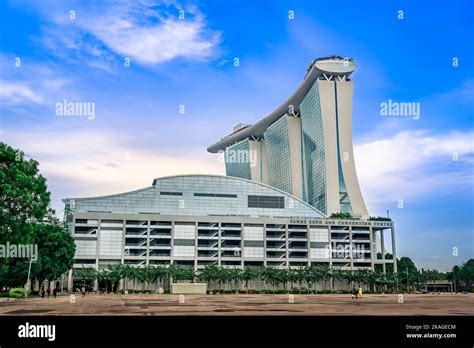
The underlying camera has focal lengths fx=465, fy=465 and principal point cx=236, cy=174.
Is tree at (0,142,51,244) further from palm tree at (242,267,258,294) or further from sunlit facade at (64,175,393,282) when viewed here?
sunlit facade at (64,175,393,282)

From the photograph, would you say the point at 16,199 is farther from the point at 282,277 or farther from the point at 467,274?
the point at 467,274

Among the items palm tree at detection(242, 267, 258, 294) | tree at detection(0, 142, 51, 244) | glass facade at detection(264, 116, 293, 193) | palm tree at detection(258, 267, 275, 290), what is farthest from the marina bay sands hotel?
tree at detection(0, 142, 51, 244)

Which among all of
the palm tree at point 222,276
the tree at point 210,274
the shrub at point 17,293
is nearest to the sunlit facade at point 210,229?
the tree at point 210,274

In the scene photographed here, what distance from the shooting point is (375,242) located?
117m

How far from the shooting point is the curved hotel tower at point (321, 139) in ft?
426

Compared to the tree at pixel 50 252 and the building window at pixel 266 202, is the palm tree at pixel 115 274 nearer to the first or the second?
→ the tree at pixel 50 252

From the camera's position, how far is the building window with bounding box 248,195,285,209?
11581 cm

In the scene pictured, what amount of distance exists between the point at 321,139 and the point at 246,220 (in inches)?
1498

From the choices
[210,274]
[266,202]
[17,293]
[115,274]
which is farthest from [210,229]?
[17,293]

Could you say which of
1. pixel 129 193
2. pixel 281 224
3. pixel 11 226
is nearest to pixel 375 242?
pixel 281 224

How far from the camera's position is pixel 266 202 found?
11638 cm

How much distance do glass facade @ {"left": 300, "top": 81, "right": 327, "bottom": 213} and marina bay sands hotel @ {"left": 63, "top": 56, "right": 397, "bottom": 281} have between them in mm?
893
